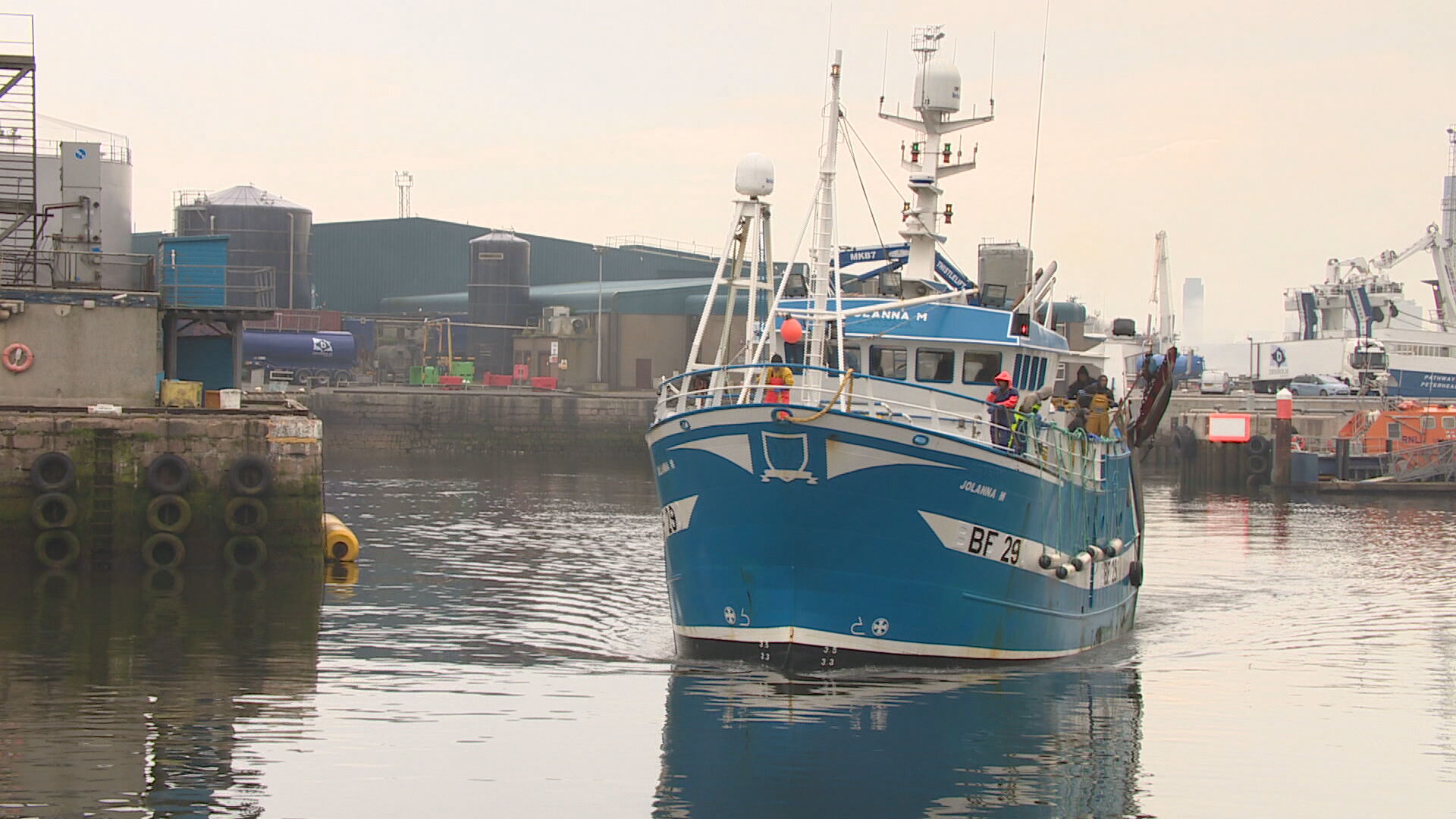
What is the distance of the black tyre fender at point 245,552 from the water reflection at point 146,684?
1.55 ft

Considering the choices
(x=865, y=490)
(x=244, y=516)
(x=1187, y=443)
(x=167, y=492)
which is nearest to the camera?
(x=865, y=490)

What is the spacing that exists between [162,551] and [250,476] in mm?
1905

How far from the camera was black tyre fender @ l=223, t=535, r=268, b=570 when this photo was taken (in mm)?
27734

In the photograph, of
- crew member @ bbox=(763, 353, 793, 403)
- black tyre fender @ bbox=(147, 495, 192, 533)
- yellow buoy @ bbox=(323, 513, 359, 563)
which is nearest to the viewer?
crew member @ bbox=(763, 353, 793, 403)

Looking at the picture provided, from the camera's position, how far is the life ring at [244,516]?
27.7m

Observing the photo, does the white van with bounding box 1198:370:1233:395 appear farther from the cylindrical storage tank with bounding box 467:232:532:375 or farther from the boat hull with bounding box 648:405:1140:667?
the boat hull with bounding box 648:405:1140:667

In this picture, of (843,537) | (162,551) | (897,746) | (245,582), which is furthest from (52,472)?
(897,746)

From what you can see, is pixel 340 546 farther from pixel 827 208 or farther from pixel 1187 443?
pixel 1187 443

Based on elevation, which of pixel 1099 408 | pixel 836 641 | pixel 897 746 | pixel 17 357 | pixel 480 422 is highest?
pixel 17 357

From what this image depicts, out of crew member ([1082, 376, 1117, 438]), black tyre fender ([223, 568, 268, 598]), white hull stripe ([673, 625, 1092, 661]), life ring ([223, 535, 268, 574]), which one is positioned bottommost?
black tyre fender ([223, 568, 268, 598])

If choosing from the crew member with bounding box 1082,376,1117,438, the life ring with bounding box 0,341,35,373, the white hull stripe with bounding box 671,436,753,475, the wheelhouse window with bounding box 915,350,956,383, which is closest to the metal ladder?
the life ring with bounding box 0,341,35,373

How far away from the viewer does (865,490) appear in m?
18.1

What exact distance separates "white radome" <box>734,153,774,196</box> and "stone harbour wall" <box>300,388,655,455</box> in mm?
51615

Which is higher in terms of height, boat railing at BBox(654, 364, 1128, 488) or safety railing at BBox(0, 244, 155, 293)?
safety railing at BBox(0, 244, 155, 293)
